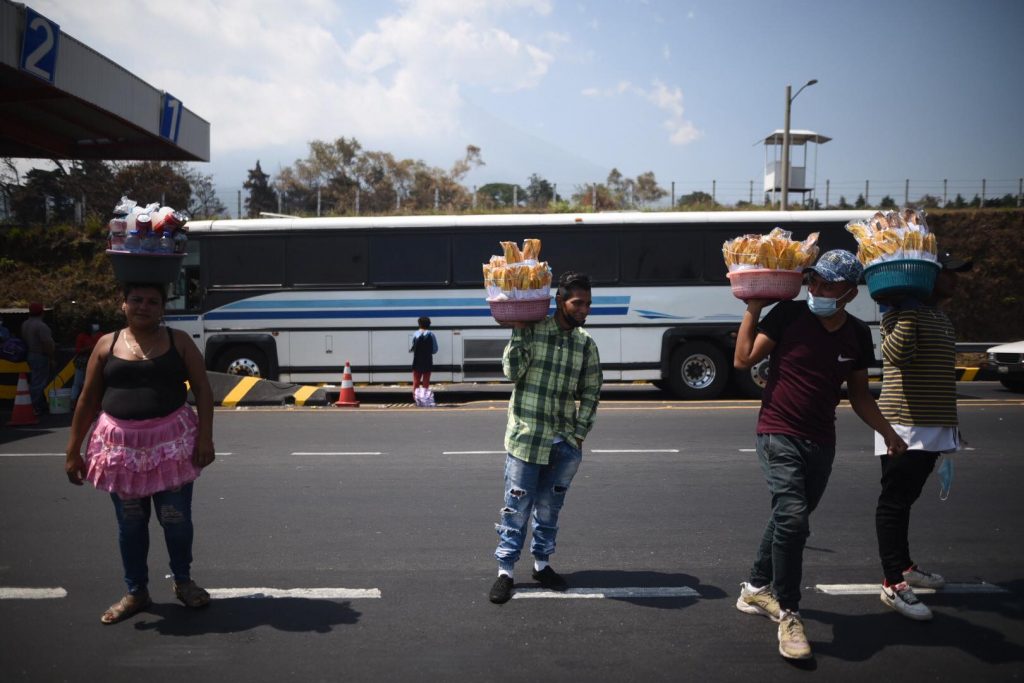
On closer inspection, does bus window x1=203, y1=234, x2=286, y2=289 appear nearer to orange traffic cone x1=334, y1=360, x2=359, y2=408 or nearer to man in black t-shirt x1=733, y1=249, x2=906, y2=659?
orange traffic cone x1=334, y1=360, x2=359, y2=408

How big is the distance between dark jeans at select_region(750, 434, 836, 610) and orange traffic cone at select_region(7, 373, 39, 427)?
1116 centimetres

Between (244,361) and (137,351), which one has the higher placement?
(137,351)

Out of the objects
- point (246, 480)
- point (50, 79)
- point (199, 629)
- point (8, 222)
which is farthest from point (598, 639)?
point (8, 222)

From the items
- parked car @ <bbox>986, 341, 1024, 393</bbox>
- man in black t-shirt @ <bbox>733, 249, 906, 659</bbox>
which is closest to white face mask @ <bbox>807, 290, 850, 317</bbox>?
man in black t-shirt @ <bbox>733, 249, 906, 659</bbox>

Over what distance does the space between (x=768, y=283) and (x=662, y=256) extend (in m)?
10.9

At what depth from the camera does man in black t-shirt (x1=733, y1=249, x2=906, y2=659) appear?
3.92 meters

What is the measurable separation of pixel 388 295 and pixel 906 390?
1134 cm

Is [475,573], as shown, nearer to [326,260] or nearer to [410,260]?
[410,260]

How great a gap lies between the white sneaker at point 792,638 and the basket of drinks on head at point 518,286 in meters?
1.95

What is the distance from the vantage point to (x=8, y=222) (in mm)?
28172

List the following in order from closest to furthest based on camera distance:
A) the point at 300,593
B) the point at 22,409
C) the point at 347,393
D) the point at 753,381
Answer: the point at 300,593 < the point at 22,409 < the point at 347,393 < the point at 753,381

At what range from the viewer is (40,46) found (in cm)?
1434

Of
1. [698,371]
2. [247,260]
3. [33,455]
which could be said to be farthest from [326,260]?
[698,371]

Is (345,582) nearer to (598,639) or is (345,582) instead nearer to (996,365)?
(598,639)
